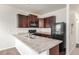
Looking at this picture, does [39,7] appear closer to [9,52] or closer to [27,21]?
[27,21]

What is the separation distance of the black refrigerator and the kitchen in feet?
0.10

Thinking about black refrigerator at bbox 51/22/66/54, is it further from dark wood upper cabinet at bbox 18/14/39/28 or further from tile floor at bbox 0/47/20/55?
tile floor at bbox 0/47/20/55

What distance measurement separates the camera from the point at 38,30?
1.72 m

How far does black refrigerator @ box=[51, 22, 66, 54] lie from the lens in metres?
1.65

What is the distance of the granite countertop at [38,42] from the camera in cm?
161

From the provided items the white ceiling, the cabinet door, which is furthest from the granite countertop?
the white ceiling

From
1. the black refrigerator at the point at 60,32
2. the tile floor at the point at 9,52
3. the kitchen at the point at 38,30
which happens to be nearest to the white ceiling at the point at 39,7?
the kitchen at the point at 38,30

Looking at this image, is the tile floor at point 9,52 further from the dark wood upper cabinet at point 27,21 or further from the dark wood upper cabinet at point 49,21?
the dark wood upper cabinet at point 49,21

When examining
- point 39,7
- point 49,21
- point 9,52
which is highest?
point 39,7

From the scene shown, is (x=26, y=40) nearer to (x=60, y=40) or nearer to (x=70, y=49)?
(x=60, y=40)

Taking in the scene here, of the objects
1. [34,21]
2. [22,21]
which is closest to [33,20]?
[34,21]

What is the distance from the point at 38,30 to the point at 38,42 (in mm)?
199

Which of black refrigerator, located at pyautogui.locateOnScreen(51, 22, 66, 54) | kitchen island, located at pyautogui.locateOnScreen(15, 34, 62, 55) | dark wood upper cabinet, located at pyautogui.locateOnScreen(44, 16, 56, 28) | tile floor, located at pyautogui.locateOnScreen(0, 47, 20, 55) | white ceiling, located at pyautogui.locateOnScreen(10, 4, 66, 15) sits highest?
white ceiling, located at pyautogui.locateOnScreen(10, 4, 66, 15)
